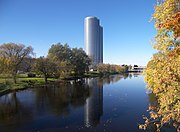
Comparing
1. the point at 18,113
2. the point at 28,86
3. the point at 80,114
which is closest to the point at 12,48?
the point at 28,86

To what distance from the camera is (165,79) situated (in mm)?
7172

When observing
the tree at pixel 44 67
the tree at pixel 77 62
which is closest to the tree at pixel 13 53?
the tree at pixel 44 67

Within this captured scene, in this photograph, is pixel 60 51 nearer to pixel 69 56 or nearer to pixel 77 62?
pixel 69 56

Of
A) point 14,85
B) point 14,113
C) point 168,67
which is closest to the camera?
point 168,67

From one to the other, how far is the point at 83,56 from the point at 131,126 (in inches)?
3195

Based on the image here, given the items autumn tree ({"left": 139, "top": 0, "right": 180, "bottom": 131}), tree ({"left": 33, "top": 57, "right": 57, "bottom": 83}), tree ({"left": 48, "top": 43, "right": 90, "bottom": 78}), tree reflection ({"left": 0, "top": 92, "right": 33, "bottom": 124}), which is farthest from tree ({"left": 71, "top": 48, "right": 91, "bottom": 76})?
autumn tree ({"left": 139, "top": 0, "right": 180, "bottom": 131})

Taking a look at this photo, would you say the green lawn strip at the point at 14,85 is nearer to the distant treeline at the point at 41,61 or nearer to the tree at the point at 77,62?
the distant treeline at the point at 41,61

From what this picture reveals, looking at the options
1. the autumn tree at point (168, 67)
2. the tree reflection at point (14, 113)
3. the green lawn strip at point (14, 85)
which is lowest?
the tree reflection at point (14, 113)

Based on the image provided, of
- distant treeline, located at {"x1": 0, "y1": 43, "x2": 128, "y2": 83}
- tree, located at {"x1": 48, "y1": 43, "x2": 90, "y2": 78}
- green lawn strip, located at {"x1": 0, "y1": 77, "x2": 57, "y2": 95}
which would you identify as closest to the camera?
green lawn strip, located at {"x1": 0, "y1": 77, "x2": 57, "y2": 95}

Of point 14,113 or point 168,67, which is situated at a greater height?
point 168,67

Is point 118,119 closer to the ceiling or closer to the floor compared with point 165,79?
closer to the floor

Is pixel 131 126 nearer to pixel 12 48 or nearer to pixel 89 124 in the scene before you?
pixel 89 124

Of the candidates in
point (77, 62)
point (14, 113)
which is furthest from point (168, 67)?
point (77, 62)

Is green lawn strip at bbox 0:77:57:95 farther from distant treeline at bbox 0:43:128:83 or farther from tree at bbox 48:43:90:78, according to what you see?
tree at bbox 48:43:90:78
